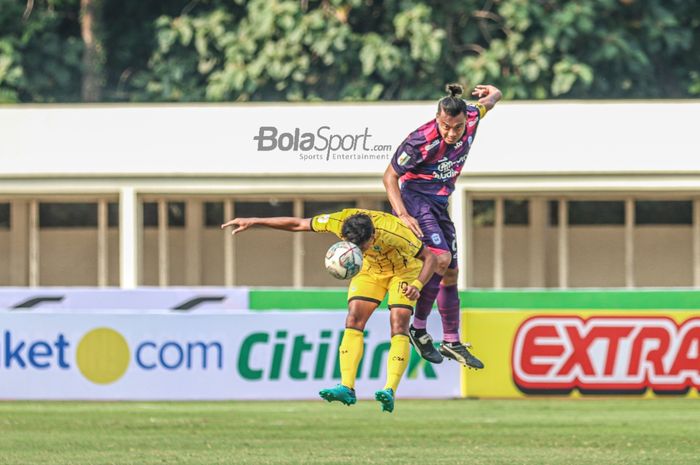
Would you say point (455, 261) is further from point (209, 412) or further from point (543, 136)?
point (543, 136)

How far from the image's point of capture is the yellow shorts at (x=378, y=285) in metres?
12.7

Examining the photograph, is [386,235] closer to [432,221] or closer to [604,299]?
[432,221]

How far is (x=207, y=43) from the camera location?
36.4 metres

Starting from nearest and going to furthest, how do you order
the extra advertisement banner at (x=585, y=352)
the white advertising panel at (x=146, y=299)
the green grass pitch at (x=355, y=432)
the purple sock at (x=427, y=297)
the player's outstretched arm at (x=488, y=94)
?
1. the purple sock at (x=427, y=297)
2. the player's outstretched arm at (x=488, y=94)
3. the green grass pitch at (x=355, y=432)
4. the extra advertisement banner at (x=585, y=352)
5. the white advertising panel at (x=146, y=299)

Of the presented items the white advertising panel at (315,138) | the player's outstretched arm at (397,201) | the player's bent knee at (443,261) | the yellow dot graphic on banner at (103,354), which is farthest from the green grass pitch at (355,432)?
the white advertising panel at (315,138)

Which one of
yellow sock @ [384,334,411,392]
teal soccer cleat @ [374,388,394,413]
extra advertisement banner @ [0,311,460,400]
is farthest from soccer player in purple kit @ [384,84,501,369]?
extra advertisement banner @ [0,311,460,400]

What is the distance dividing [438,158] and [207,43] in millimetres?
24231

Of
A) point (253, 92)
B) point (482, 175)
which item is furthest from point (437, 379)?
point (253, 92)

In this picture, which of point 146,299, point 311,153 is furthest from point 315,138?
point 146,299

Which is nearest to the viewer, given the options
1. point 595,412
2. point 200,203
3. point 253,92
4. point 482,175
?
point 595,412

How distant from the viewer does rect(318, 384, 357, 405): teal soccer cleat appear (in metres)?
12.3

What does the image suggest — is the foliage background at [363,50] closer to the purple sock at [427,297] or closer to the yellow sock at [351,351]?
the purple sock at [427,297]

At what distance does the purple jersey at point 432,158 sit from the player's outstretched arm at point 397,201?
6 cm

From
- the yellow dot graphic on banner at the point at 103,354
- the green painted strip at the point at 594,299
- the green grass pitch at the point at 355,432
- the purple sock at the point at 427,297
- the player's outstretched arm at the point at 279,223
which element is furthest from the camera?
the green painted strip at the point at 594,299
